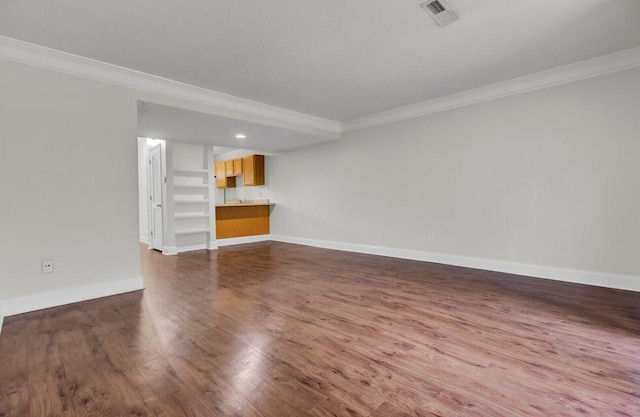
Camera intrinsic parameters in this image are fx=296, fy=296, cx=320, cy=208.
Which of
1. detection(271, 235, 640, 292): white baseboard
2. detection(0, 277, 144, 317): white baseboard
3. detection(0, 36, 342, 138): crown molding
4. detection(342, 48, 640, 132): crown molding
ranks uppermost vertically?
detection(342, 48, 640, 132): crown molding

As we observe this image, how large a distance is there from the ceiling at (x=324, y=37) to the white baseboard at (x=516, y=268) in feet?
7.81

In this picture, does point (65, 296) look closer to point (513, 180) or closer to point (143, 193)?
point (513, 180)

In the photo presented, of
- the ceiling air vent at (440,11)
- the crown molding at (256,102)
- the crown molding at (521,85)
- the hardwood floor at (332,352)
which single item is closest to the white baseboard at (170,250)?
the hardwood floor at (332,352)

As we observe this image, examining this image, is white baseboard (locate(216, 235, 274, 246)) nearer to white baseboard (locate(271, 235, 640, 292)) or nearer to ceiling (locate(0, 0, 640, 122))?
white baseboard (locate(271, 235, 640, 292))

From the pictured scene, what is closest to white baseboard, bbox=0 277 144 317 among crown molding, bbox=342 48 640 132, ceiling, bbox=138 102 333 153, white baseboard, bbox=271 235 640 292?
ceiling, bbox=138 102 333 153

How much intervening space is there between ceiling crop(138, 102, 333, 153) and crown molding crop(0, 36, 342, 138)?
0.59ft

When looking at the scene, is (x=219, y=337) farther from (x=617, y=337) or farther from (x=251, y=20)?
(x=617, y=337)

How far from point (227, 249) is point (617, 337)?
18.8 feet

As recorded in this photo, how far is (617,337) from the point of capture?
7.05 ft

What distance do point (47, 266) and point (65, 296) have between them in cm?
34

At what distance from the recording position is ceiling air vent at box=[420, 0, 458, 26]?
2230 millimetres

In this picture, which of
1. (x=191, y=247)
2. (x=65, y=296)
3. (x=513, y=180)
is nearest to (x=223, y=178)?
(x=191, y=247)

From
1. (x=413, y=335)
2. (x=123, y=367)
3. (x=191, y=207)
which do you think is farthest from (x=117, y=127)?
(x=413, y=335)

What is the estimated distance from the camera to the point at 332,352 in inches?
77.5
